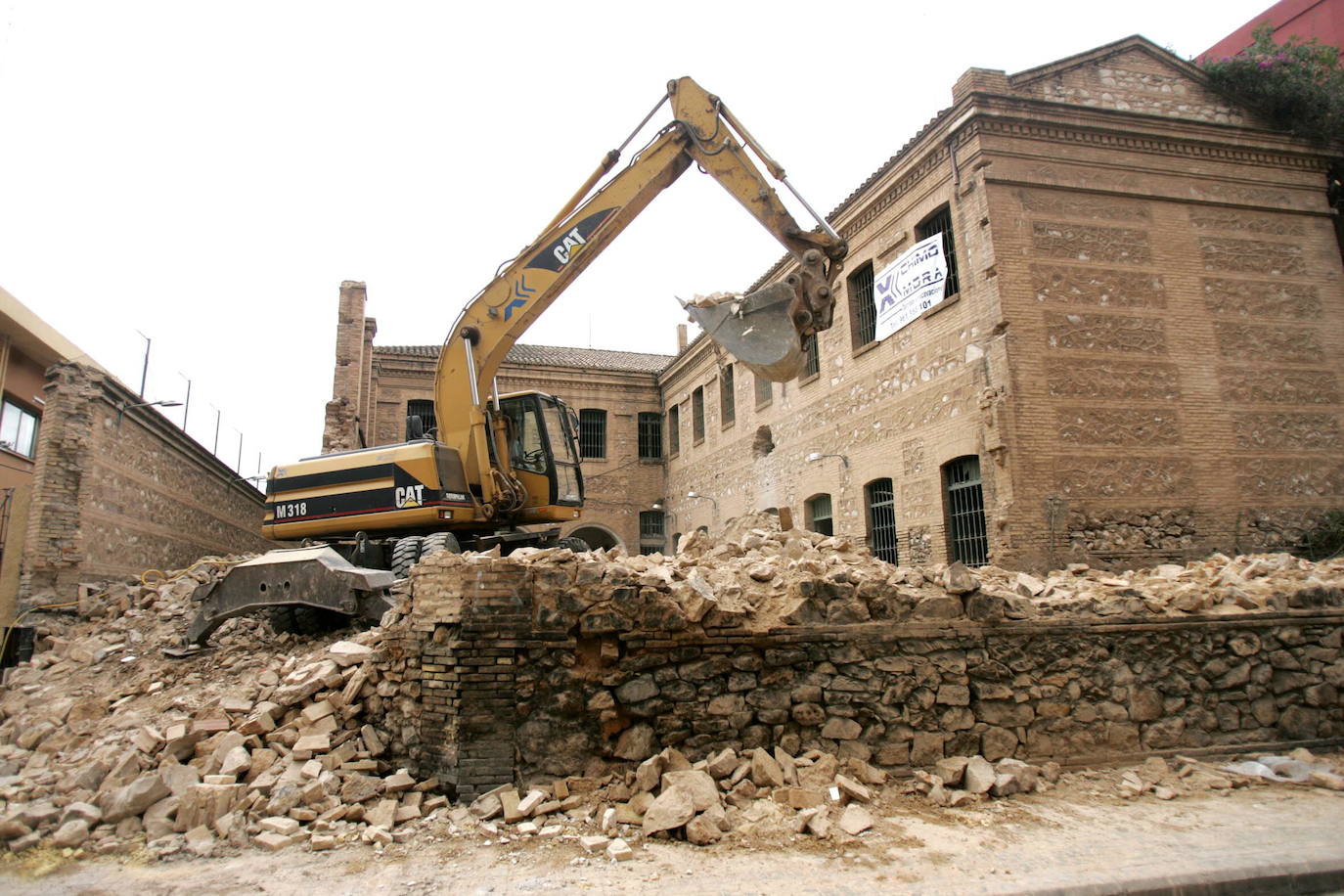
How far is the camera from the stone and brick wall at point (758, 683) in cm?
525

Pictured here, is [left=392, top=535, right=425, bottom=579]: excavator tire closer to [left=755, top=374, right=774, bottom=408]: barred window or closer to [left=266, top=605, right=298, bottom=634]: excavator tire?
[left=266, top=605, right=298, bottom=634]: excavator tire

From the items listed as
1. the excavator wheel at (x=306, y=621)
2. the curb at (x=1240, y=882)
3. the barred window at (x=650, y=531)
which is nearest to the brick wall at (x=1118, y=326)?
the curb at (x=1240, y=882)

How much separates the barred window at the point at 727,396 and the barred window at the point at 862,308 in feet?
19.8

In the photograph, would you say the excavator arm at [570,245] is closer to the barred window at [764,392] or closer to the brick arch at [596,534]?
the barred window at [764,392]

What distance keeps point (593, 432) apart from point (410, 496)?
1710 centimetres

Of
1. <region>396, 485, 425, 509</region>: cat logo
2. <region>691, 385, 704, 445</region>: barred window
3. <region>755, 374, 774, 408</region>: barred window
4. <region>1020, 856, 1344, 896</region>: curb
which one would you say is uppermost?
<region>691, 385, 704, 445</region>: barred window

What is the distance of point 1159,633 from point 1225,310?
24.9ft

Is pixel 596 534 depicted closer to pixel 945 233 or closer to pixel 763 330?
pixel 945 233

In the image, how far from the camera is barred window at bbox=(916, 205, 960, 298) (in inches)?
472

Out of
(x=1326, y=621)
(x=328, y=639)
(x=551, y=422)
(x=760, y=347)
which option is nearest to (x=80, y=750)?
(x=328, y=639)

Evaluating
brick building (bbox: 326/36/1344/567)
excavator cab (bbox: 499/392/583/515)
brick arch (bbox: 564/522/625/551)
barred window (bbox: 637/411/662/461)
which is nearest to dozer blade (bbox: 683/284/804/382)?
excavator cab (bbox: 499/392/583/515)

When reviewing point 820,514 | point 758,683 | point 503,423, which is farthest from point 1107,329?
point 758,683

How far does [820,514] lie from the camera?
15852 mm

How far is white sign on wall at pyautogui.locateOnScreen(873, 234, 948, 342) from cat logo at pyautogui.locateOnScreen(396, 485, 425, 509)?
317 inches
